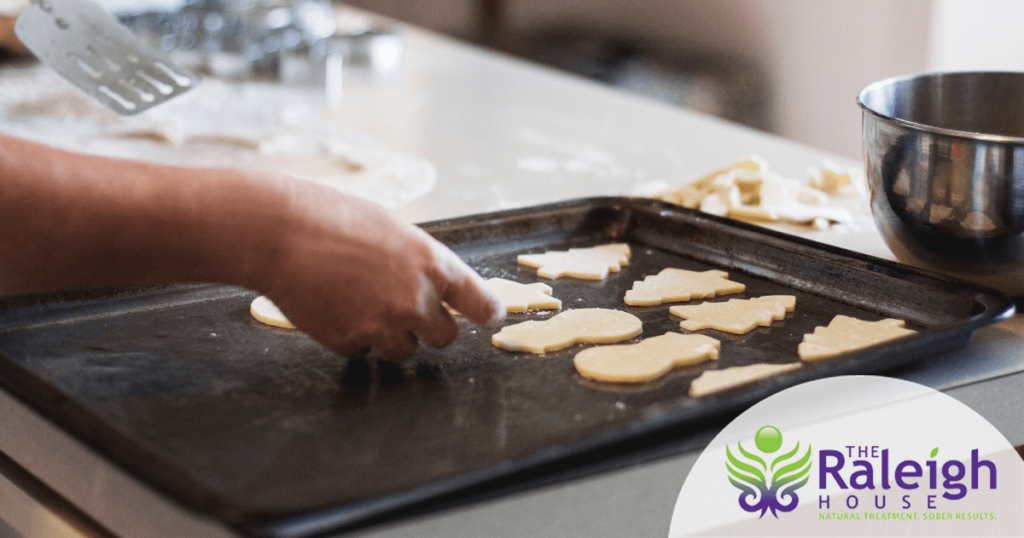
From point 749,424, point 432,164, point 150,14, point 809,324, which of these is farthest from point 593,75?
point 749,424

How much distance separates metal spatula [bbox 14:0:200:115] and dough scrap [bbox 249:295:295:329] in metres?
0.51

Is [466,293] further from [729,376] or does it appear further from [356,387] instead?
[729,376]

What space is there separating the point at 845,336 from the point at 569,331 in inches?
9.4

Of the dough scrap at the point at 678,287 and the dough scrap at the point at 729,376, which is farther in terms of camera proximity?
the dough scrap at the point at 678,287

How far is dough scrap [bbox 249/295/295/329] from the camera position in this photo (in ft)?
2.90

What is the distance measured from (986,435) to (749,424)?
0.24 metres

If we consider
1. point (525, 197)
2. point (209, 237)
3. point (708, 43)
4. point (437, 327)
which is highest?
point (209, 237)

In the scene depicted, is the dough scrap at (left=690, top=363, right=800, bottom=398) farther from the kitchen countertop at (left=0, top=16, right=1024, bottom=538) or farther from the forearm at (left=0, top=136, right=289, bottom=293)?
the forearm at (left=0, top=136, right=289, bottom=293)

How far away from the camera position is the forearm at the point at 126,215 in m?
0.67

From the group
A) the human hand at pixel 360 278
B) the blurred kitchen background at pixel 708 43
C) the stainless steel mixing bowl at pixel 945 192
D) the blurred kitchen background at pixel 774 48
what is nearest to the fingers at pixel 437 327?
the human hand at pixel 360 278

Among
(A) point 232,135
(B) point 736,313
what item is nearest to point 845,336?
(B) point 736,313

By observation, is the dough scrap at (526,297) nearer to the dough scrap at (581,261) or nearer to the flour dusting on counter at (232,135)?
the dough scrap at (581,261)

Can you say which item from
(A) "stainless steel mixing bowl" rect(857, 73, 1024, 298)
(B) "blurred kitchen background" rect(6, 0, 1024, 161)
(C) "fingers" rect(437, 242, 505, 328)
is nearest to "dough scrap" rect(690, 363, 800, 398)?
(C) "fingers" rect(437, 242, 505, 328)

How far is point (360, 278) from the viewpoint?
716mm
